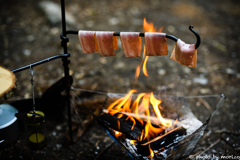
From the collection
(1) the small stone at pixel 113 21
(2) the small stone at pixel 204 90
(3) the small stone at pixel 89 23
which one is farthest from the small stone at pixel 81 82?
(1) the small stone at pixel 113 21

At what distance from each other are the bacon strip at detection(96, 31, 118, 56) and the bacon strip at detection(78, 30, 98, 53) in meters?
0.07

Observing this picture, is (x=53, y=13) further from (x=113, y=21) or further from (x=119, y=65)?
(x=119, y=65)

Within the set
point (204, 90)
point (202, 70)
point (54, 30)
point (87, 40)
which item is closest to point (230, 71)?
point (202, 70)

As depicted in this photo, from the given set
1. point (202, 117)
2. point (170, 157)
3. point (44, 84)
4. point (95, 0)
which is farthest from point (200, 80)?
point (95, 0)

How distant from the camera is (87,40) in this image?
1.87m

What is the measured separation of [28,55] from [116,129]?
11.4 ft

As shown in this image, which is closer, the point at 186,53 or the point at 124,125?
the point at 186,53

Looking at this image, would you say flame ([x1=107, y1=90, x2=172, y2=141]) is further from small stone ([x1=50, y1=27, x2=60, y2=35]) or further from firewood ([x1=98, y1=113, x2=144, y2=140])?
small stone ([x1=50, y1=27, x2=60, y2=35])

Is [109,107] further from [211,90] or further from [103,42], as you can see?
[211,90]

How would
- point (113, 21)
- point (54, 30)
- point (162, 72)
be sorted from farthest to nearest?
point (113, 21) < point (54, 30) < point (162, 72)

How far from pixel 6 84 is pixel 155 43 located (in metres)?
1.42

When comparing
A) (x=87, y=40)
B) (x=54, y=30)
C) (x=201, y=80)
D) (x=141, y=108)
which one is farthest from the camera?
(x=54, y=30)

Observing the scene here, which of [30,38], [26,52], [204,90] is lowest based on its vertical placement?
[204,90]

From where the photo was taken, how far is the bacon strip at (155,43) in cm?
172
